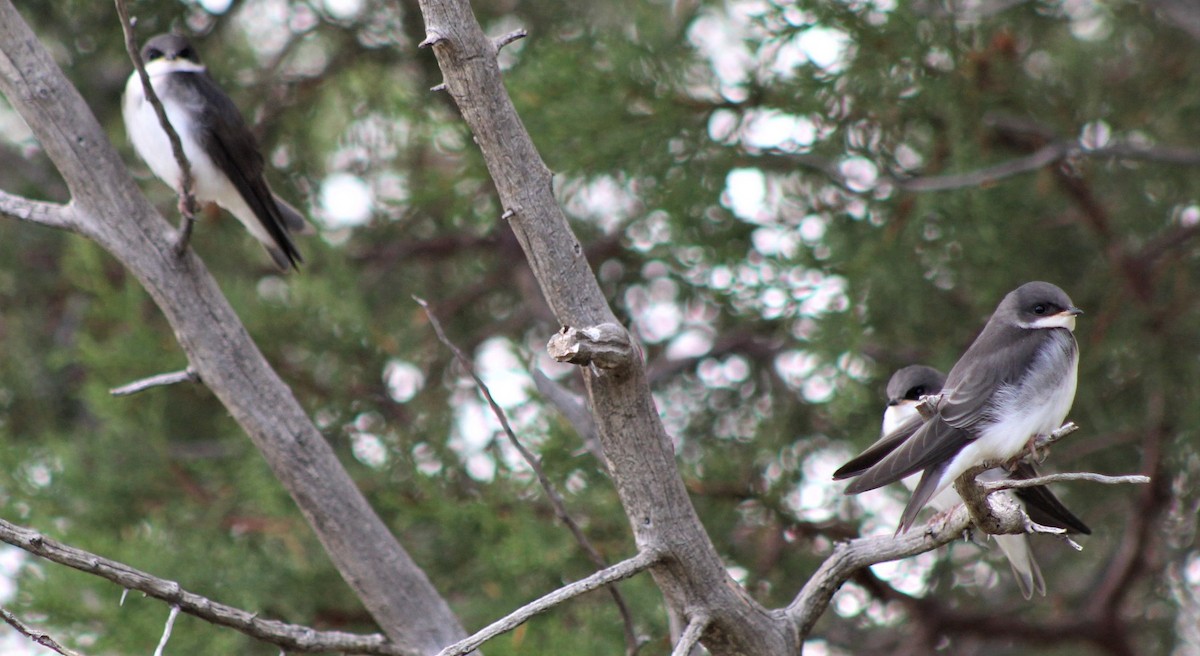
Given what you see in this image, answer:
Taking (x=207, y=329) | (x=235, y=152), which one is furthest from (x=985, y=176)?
(x=207, y=329)

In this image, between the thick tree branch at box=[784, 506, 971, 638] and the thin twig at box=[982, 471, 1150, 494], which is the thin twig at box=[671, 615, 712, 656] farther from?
the thin twig at box=[982, 471, 1150, 494]

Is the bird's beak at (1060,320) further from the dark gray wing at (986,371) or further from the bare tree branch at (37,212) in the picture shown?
the bare tree branch at (37,212)

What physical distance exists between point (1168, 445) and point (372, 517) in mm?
3645

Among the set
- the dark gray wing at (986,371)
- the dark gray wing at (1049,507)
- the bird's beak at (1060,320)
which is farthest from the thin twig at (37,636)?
the bird's beak at (1060,320)

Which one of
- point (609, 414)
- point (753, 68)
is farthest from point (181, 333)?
point (753, 68)

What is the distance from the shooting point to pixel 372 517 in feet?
11.2

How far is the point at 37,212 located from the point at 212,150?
158 centimetres

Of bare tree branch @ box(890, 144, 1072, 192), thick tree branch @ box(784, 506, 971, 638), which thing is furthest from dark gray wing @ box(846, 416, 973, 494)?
bare tree branch @ box(890, 144, 1072, 192)

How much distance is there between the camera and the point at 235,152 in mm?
4848

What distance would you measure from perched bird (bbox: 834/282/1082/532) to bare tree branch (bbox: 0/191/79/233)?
7.06ft

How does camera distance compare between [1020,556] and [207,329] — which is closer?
[207,329]

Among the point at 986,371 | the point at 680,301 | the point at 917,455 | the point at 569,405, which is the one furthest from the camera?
the point at 680,301

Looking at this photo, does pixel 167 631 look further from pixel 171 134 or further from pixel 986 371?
pixel 986 371

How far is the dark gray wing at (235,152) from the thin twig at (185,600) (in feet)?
7.32
